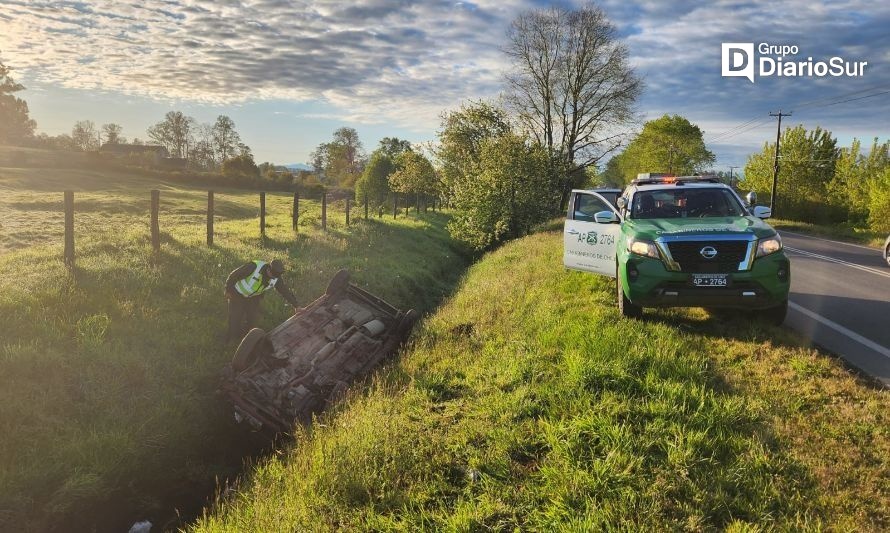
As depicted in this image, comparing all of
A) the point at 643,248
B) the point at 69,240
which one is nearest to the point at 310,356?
the point at 643,248

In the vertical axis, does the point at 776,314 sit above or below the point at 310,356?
above

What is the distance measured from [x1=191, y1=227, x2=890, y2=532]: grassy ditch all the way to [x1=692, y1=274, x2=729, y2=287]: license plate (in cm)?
72

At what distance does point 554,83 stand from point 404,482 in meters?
37.4

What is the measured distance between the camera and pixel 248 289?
26.7 ft

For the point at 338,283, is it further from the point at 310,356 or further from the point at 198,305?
the point at 198,305

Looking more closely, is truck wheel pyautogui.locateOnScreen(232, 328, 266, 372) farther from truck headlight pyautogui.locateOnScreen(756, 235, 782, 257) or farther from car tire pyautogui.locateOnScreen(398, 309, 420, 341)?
truck headlight pyautogui.locateOnScreen(756, 235, 782, 257)

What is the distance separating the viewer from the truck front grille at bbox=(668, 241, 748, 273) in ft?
19.5

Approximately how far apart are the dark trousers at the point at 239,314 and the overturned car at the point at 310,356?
0.96 meters

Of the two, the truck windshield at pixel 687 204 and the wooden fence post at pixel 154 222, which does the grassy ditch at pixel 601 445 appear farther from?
the wooden fence post at pixel 154 222

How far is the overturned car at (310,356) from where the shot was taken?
21.4ft

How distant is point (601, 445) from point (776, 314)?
13.5 ft

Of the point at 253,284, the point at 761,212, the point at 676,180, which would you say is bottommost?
the point at 253,284

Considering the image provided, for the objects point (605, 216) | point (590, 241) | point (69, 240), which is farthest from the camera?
point (69, 240)

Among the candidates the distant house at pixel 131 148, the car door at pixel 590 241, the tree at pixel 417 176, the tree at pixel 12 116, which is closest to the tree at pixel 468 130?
the tree at pixel 417 176
